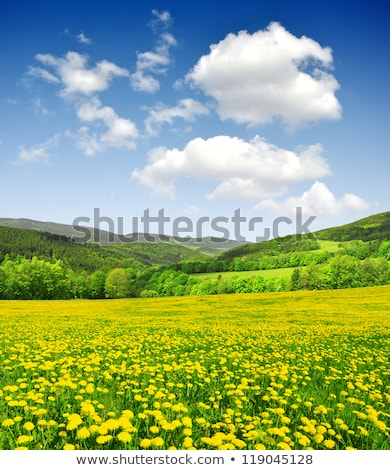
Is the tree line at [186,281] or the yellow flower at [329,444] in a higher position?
the yellow flower at [329,444]

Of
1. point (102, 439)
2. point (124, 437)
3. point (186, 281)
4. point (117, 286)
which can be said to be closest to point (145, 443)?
point (124, 437)

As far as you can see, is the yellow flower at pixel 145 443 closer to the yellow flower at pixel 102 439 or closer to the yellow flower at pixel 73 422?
the yellow flower at pixel 102 439

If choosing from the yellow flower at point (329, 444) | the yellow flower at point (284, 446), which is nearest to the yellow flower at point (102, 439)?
the yellow flower at point (284, 446)

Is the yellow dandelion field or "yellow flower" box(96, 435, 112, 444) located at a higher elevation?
"yellow flower" box(96, 435, 112, 444)

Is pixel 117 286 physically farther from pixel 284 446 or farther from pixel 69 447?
pixel 284 446

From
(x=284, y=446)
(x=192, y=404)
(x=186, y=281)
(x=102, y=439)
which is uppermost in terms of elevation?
(x=102, y=439)

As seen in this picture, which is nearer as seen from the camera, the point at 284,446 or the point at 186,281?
the point at 284,446

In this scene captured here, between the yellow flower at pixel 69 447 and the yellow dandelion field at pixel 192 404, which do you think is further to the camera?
the yellow dandelion field at pixel 192 404

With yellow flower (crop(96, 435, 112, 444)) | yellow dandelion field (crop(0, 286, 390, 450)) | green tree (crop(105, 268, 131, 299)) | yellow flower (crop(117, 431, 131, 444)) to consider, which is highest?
yellow flower (crop(96, 435, 112, 444))

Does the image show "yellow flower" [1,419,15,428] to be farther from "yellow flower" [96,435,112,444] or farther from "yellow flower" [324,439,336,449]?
"yellow flower" [324,439,336,449]

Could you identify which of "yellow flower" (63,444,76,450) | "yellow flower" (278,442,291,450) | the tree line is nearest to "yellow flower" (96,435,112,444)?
"yellow flower" (63,444,76,450)
